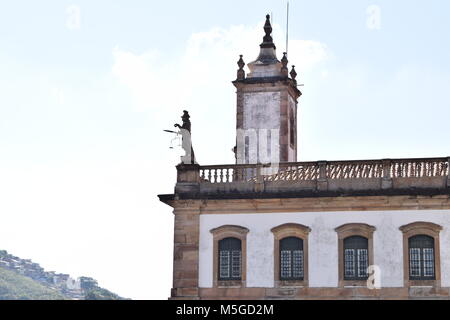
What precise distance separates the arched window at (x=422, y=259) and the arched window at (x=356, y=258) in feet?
5.23

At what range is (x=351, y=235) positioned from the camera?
3356 centimetres

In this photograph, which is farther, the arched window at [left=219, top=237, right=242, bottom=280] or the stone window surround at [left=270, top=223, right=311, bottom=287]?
the arched window at [left=219, top=237, right=242, bottom=280]

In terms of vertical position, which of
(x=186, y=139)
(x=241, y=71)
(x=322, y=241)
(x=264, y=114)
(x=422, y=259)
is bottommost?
(x=422, y=259)

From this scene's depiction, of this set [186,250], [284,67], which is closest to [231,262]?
[186,250]

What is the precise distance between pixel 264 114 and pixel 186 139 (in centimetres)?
703

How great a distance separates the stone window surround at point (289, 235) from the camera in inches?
1329

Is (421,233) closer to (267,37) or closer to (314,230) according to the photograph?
(314,230)

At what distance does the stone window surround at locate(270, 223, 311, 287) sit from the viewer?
3375cm

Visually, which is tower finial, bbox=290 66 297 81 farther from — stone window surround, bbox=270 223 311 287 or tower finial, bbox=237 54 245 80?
stone window surround, bbox=270 223 311 287

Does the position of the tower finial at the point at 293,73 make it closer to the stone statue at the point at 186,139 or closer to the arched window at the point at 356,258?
the stone statue at the point at 186,139

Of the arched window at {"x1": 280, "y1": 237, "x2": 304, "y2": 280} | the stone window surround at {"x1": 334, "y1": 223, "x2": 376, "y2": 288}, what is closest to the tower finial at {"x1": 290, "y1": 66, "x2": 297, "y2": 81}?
the arched window at {"x1": 280, "y1": 237, "x2": 304, "y2": 280}

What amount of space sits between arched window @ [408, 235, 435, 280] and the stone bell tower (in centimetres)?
1030
